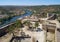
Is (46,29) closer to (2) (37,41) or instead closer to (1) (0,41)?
(2) (37,41)

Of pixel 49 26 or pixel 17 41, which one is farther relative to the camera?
pixel 49 26

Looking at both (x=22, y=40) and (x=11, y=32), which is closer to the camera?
(x=22, y=40)

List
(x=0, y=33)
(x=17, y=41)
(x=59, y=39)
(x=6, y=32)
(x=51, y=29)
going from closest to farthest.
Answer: (x=59, y=39) < (x=17, y=41) < (x=51, y=29) < (x=0, y=33) < (x=6, y=32)

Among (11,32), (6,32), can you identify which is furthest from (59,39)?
(6,32)

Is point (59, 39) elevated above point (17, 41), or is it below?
above

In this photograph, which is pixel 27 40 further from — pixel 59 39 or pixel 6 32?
pixel 6 32

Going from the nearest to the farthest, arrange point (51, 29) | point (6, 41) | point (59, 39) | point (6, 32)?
point (59, 39)
point (6, 41)
point (51, 29)
point (6, 32)

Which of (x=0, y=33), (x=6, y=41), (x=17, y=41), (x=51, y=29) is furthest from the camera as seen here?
(x=0, y=33)

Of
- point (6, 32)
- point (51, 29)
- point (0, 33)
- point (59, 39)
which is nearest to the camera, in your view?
point (59, 39)

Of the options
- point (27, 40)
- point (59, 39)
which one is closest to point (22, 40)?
point (27, 40)
